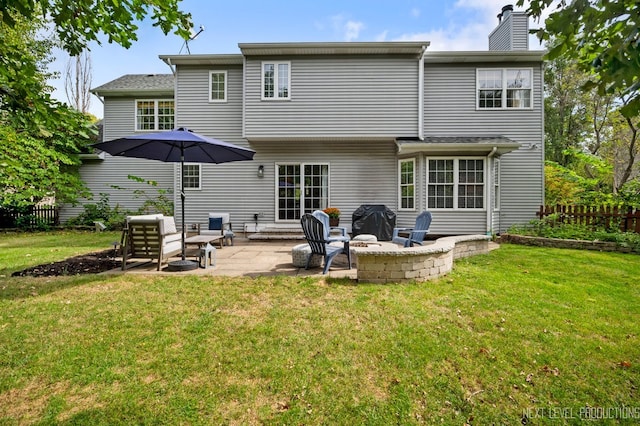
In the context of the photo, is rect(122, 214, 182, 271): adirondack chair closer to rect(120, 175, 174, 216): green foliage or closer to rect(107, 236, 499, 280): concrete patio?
rect(107, 236, 499, 280): concrete patio

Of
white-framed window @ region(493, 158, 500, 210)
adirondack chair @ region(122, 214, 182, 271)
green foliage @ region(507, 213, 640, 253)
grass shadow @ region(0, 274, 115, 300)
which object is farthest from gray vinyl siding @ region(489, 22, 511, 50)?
grass shadow @ region(0, 274, 115, 300)

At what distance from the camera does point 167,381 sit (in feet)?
8.51

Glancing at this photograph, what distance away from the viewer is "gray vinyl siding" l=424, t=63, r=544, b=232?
11.2 m

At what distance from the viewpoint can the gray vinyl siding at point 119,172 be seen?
1398 cm

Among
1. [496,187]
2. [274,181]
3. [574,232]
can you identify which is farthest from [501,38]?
[274,181]

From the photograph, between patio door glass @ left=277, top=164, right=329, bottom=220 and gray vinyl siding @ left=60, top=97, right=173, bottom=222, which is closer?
patio door glass @ left=277, top=164, right=329, bottom=220

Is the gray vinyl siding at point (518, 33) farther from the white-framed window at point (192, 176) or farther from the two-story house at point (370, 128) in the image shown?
the white-framed window at point (192, 176)

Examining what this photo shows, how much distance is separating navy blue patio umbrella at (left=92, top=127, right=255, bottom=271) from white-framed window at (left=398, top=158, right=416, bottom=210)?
20.4 ft

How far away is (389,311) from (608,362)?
2049 mm

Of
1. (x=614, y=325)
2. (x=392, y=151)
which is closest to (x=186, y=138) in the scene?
(x=614, y=325)

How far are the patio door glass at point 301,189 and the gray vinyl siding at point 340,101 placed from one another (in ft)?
4.32

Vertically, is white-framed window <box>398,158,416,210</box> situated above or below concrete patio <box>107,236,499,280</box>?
above

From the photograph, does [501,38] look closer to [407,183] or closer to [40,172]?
[407,183]

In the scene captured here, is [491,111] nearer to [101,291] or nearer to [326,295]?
[326,295]
